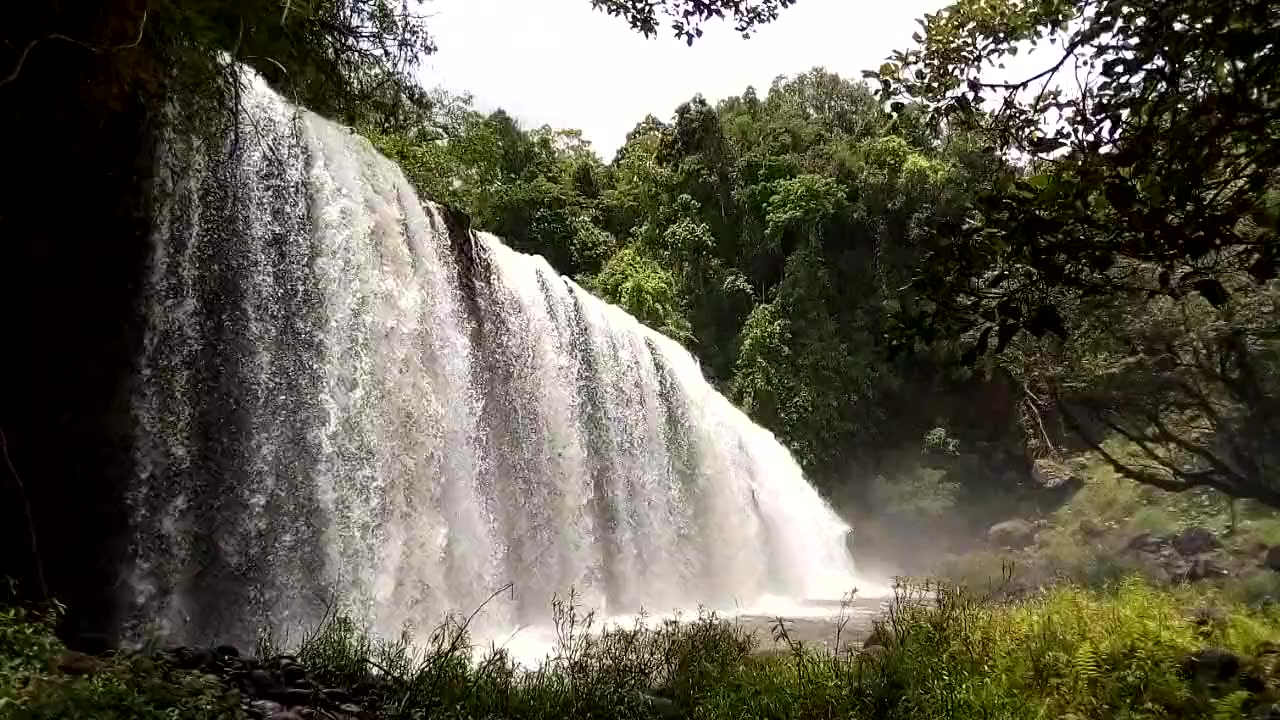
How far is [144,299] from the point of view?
8.23 meters

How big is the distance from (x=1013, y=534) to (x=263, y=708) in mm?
17661

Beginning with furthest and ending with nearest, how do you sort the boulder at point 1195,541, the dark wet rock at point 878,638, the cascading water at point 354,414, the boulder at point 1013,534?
1. the boulder at point 1013,534
2. the boulder at point 1195,541
3. the cascading water at point 354,414
4. the dark wet rock at point 878,638

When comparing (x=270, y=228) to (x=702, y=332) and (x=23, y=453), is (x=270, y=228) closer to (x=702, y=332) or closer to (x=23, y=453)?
(x=23, y=453)

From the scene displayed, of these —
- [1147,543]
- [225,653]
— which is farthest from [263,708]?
[1147,543]

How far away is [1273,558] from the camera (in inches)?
554

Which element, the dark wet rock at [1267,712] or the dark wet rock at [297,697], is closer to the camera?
the dark wet rock at [297,697]

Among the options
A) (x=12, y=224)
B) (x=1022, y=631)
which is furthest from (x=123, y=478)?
(x=1022, y=631)

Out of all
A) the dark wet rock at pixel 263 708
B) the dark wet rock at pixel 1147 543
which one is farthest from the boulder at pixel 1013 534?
the dark wet rock at pixel 263 708

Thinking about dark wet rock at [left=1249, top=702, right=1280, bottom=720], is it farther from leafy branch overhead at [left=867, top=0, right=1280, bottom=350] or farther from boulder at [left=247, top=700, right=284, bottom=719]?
boulder at [left=247, top=700, right=284, bottom=719]

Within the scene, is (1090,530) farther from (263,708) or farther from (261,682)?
(263,708)

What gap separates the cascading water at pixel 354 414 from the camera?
8289 millimetres

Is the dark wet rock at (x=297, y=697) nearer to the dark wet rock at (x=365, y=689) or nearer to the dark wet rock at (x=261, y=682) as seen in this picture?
the dark wet rock at (x=261, y=682)

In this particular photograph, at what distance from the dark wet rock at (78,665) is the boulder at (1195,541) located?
1628 centimetres

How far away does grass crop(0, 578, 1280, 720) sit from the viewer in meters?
4.70
